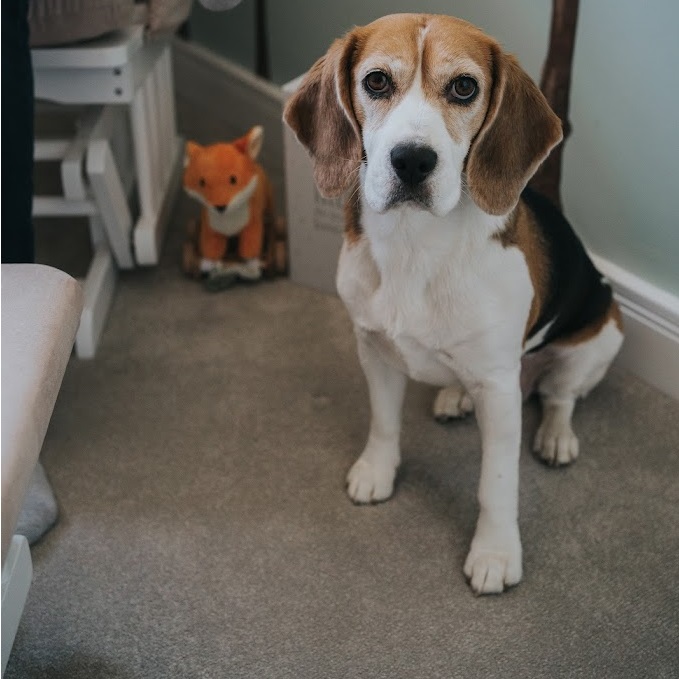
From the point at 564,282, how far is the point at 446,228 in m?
0.32

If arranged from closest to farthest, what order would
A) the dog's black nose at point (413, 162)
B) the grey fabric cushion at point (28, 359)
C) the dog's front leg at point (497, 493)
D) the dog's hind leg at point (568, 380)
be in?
the grey fabric cushion at point (28, 359)
the dog's black nose at point (413, 162)
the dog's front leg at point (497, 493)
the dog's hind leg at point (568, 380)

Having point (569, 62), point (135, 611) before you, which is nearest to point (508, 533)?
point (135, 611)

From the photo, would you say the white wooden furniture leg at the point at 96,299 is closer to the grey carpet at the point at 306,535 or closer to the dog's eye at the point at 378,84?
the grey carpet at the point at 306,535

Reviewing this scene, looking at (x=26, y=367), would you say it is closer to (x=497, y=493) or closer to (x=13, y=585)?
(x=13, y=585)

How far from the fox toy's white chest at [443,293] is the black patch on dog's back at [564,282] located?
14 cm

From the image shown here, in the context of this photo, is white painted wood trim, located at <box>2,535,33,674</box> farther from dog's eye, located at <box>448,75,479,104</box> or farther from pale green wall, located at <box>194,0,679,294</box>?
pale green wall, located at <box>194,0,679,294</box>

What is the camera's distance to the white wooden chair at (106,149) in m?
1.82

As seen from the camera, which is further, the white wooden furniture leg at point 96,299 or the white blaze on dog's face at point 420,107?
the white wooden furniture leg at point 96,299

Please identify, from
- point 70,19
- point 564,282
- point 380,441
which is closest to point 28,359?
point 380,441

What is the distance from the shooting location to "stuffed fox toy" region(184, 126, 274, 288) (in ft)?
6.73

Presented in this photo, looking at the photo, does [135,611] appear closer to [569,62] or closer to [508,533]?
[508,533]

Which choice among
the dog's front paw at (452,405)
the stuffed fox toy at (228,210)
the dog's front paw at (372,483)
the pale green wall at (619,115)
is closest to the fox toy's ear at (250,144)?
the stuffed fox toy at (228,210)

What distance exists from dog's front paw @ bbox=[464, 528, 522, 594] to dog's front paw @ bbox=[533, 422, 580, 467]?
0.25 m

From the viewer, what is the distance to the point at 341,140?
4.06ft
